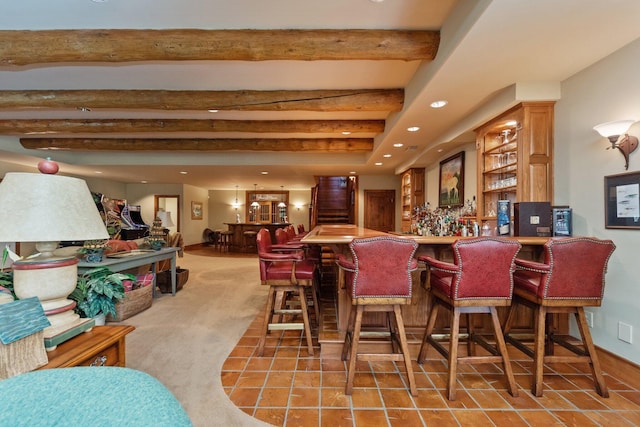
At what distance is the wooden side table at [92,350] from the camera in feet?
3.44

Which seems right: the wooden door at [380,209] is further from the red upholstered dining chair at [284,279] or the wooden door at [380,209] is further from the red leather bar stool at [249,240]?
the red upholstered dining chair at [284,279]

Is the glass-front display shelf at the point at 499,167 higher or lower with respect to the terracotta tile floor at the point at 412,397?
higher

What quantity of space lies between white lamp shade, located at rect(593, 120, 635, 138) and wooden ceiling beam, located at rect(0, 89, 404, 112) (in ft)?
6.18

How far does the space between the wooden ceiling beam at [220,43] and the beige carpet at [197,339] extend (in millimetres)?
2518

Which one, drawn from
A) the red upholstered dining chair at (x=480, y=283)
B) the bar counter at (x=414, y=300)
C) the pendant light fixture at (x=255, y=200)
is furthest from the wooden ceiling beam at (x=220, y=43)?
the pendant light fixture at (x=255, y=200)

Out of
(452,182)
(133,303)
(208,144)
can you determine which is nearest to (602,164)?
(452,182)

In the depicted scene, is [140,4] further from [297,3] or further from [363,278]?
[363,278]

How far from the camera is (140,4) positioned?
7.04 feet

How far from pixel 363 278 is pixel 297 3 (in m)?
1.99

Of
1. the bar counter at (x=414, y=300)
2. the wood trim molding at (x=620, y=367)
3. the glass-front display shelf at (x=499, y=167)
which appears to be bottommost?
the wood trim molding at (x=620, y=367)

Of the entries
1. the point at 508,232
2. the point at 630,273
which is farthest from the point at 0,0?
the point at 630,273

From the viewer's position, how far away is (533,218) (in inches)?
107

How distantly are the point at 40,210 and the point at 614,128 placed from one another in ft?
11.0

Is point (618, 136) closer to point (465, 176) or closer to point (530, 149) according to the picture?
point (530, 149)
